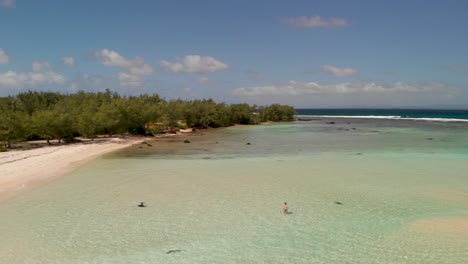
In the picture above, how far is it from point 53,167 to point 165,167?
8.76m

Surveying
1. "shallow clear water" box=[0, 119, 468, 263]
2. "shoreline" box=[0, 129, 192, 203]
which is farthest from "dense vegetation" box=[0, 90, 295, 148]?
"shallow clear water" box=[0, 119, 468, 263]

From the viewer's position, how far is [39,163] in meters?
32.3

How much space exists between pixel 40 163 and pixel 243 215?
849 inches

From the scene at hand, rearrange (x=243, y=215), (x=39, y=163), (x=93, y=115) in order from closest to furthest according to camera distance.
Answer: (x=243, y=215) → (x=39, y=163) → (x=93, y=115)

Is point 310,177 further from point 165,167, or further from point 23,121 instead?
point 23,121

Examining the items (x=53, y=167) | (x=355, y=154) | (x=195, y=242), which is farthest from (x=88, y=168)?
(x=355, y=154)

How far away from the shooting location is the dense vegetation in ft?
148

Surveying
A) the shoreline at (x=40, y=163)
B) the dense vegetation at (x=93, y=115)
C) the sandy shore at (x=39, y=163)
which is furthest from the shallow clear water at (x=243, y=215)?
the dense vegetation at (x=93, y=115)

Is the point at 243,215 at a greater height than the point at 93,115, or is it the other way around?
the point at 93,115

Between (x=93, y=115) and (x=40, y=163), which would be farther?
(x=93, y=115)

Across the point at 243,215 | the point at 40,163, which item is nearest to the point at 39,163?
the point at 40,163

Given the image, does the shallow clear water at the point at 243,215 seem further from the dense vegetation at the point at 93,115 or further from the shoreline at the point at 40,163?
the dense vegetation at the point at 93,115

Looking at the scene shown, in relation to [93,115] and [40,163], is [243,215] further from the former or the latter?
[93,115]

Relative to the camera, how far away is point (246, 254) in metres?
13.7
